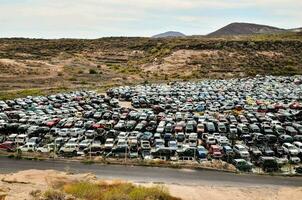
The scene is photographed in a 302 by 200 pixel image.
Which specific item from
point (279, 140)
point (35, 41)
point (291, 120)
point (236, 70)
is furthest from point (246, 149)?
point (35, 41)

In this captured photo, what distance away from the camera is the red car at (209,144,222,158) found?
48.7m

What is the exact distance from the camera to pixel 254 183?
4097 cm

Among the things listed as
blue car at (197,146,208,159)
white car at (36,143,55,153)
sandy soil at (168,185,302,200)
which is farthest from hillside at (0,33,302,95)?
sandy soil at (168,185,302,200)

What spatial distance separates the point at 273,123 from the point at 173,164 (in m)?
22.4

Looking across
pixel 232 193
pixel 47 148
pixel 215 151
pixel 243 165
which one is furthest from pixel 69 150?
pixel 232 193

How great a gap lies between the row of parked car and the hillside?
90.0 feet

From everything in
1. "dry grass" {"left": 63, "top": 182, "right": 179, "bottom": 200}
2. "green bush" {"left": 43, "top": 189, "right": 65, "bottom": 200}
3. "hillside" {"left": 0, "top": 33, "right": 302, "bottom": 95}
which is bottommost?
"dry grass" {"left": 63, "top": 182, "right": 179, "bottom": 200}

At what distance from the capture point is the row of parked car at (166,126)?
49906 mm

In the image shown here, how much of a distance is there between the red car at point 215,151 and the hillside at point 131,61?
58.9 meters

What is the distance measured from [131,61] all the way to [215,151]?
381 feet

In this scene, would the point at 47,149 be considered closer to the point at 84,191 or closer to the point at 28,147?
the point at 28,147

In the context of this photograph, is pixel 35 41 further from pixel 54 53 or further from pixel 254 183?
pixel 254 183

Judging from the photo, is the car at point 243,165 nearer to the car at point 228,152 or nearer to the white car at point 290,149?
the car at point 228,152

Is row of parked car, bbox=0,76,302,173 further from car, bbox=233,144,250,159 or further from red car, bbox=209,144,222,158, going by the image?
car, bbox=233,144,250,159
